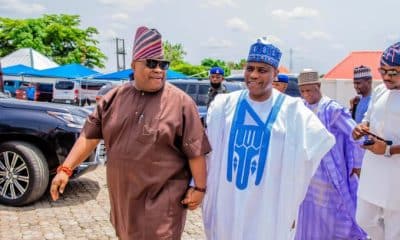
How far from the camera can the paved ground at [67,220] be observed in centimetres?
509

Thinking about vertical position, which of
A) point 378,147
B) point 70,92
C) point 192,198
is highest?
point 70,92

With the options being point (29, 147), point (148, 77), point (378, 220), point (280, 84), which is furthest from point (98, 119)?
point (29, 147)

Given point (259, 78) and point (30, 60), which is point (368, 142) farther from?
point (30, 60)

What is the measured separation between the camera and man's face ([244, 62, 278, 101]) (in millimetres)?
3113

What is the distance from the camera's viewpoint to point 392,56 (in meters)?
3.51

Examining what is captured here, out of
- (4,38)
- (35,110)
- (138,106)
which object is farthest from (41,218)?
(4,38)

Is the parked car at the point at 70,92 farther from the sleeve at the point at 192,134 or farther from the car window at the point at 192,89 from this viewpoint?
the sleeve at the point at 192,134

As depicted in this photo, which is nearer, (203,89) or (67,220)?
(67,220)

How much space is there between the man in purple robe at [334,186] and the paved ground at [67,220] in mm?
1205

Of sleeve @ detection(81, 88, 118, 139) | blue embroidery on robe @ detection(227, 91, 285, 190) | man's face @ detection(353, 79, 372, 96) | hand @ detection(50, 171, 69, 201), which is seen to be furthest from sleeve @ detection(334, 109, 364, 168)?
hand @ detection(50, 171, 69, 201)

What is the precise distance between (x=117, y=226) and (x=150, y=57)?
3.50 ft

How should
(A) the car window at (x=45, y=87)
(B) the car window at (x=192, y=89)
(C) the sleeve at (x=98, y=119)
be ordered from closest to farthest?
1. (C) the sleeve at (x=98, y=119)
2. (B) the car window at (x=192, y=89)
3. (A) the car window at (x=45, y=87)

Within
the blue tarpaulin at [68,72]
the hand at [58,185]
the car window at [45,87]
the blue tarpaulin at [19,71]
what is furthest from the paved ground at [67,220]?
the car window at [45,87]

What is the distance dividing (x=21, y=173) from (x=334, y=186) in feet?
12.0
